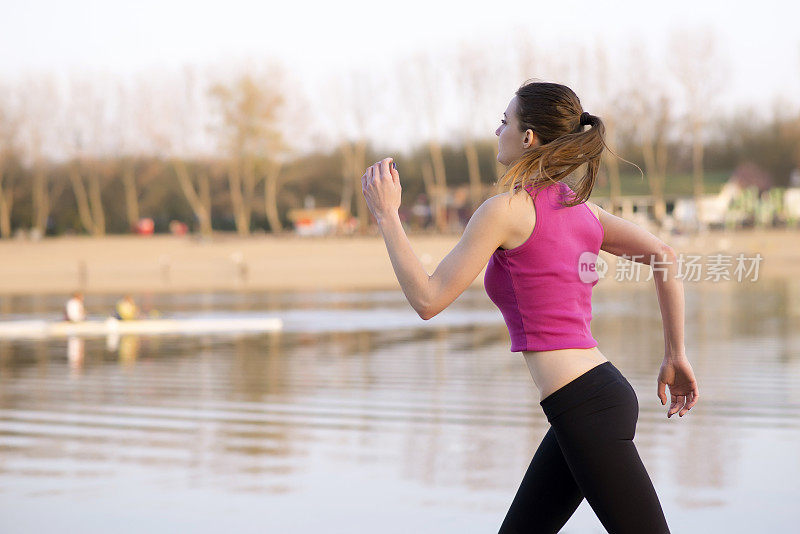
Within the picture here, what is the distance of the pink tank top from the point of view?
2793mm

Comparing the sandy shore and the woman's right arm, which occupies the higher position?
the woman's right arm

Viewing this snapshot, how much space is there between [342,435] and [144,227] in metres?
74.0

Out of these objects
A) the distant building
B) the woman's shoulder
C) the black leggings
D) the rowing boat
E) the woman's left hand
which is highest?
the woman's left hand

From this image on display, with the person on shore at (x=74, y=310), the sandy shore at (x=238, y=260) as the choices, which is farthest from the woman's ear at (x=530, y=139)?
the sandy shore at (x=238, y=260)

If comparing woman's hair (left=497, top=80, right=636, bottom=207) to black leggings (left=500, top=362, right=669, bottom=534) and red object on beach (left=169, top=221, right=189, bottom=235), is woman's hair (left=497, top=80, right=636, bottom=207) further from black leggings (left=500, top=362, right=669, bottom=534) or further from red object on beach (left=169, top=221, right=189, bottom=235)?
red object on beach (left=169, top=221, right=189, bottom=235)

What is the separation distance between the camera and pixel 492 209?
2744 millimetres

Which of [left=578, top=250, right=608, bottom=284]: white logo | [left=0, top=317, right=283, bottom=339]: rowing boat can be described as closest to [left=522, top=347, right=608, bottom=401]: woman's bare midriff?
[left=578, top=250, right=608, bottom=284]: white logo

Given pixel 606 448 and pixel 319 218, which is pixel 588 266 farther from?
pixel 319 218

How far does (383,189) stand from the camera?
2.72 m

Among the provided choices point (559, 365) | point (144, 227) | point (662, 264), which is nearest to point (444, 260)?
point (559, 365)

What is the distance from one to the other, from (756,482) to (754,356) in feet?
28.5

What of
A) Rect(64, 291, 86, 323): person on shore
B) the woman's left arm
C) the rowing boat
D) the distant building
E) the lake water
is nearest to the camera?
the woman's left arm

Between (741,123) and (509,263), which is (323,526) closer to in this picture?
(509,263)

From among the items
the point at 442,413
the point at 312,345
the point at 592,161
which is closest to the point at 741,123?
the point at 312,345
